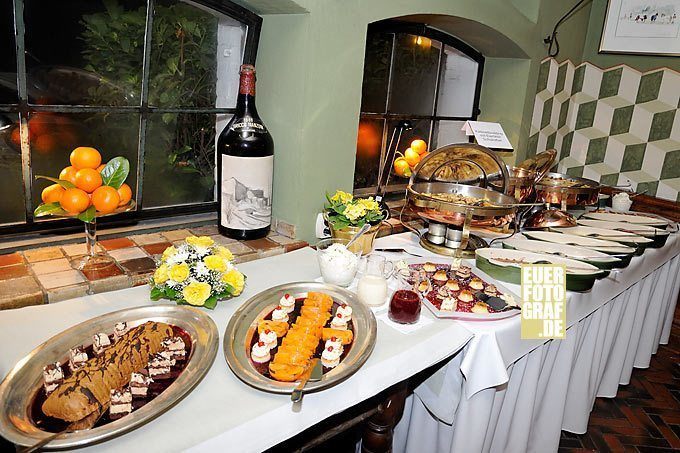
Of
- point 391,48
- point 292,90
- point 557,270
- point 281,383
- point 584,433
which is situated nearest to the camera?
point 281,383

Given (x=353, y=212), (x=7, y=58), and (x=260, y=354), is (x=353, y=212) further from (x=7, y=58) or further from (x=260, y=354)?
(x=7, y=58)

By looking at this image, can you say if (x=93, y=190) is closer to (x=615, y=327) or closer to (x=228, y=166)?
(x=228, y=166)

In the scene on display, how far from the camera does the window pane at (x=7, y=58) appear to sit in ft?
3.92

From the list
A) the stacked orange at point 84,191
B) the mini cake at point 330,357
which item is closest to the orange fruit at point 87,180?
the stacked orange at point 84,191

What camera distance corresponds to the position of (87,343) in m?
A: 0.96

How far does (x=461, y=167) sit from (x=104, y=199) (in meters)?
1.31

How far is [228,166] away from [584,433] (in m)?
1.65

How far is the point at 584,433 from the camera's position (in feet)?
6.21

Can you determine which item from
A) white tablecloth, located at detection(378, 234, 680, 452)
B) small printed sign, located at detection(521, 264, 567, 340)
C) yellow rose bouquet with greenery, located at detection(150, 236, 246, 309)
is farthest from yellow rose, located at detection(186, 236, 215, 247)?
small printed sign, located at detection(521, 264, 567, 340)

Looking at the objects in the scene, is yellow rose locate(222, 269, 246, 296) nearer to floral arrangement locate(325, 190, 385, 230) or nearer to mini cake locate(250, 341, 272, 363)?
mini cake locate(250, 341, 272, 363)

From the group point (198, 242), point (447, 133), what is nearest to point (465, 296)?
point (198, 242)

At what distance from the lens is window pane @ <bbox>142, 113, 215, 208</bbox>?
1562mm

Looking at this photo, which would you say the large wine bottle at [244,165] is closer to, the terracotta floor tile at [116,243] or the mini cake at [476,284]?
the terracotta floor tile at [116,243]

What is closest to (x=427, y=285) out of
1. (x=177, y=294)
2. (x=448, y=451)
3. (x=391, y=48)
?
(x=448, y=451)
